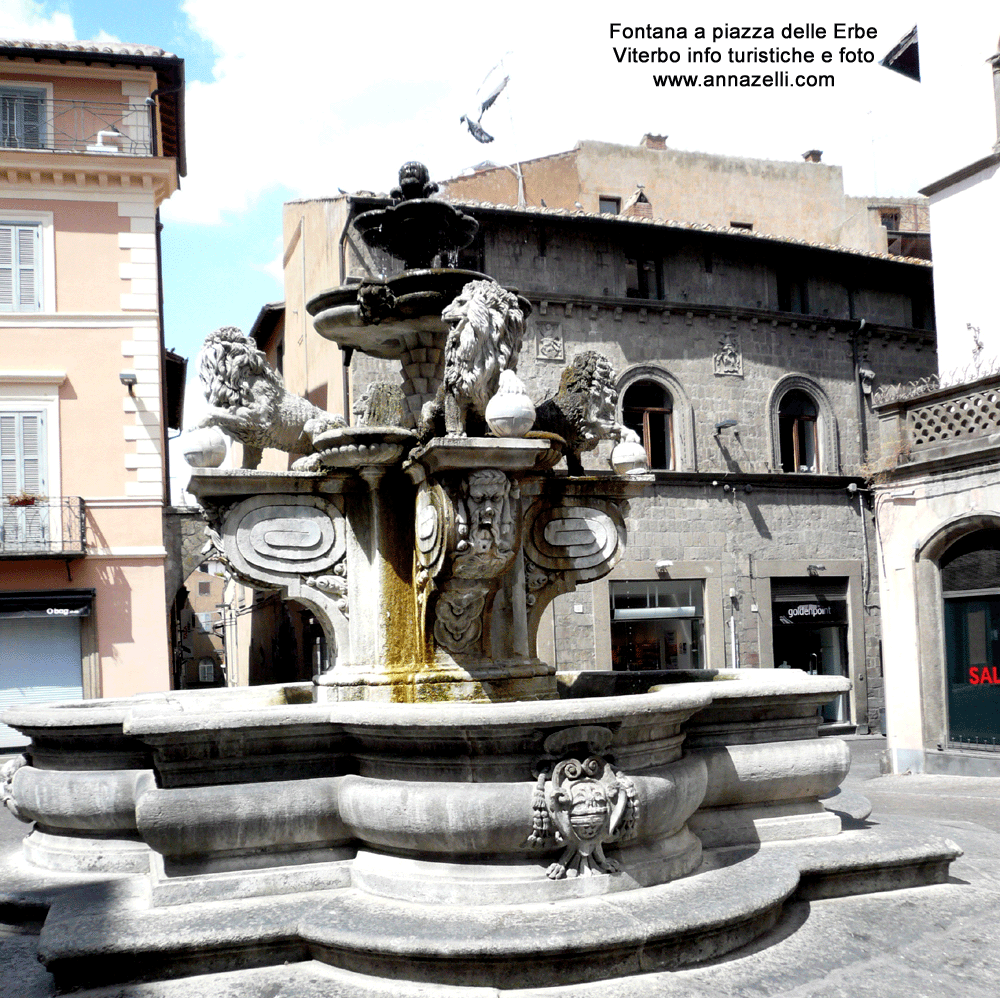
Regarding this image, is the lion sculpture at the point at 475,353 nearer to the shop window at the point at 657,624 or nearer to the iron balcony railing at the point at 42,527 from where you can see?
the iron balcony railing at the point at 42,527

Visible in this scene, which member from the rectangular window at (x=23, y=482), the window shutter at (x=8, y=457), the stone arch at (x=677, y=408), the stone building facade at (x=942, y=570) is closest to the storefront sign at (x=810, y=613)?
the stone arch at (x=677, y=408)

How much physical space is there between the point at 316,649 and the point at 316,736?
18.5m

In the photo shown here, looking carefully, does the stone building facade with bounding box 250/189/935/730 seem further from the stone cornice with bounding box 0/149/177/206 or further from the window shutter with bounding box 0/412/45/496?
the window shutter with bounding box 0/412/45/496

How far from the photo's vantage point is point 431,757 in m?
5.20

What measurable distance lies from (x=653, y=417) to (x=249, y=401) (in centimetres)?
1813

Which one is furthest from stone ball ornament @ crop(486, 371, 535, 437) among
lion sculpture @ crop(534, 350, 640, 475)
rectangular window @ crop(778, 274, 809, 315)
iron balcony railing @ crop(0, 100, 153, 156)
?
rectangular window @ crop(778, 274, 809, 315)

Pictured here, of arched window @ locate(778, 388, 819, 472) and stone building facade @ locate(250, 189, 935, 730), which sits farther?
arched window @ locate(778, 388, 819, 472)

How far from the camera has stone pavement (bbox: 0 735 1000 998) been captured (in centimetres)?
452

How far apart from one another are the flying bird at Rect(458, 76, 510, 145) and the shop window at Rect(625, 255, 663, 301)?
6.79m

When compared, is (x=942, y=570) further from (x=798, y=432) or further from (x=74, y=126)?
(x=74, y=126)

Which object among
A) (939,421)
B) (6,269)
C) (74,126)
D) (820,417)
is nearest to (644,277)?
(820,417)

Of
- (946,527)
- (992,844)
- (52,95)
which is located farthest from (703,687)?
(52,95)

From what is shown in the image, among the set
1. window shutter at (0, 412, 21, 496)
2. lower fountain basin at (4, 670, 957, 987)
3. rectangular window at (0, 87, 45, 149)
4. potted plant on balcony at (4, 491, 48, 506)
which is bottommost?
lower fountain basin at (4, 670, 957, 987)

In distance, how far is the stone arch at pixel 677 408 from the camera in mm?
23938
